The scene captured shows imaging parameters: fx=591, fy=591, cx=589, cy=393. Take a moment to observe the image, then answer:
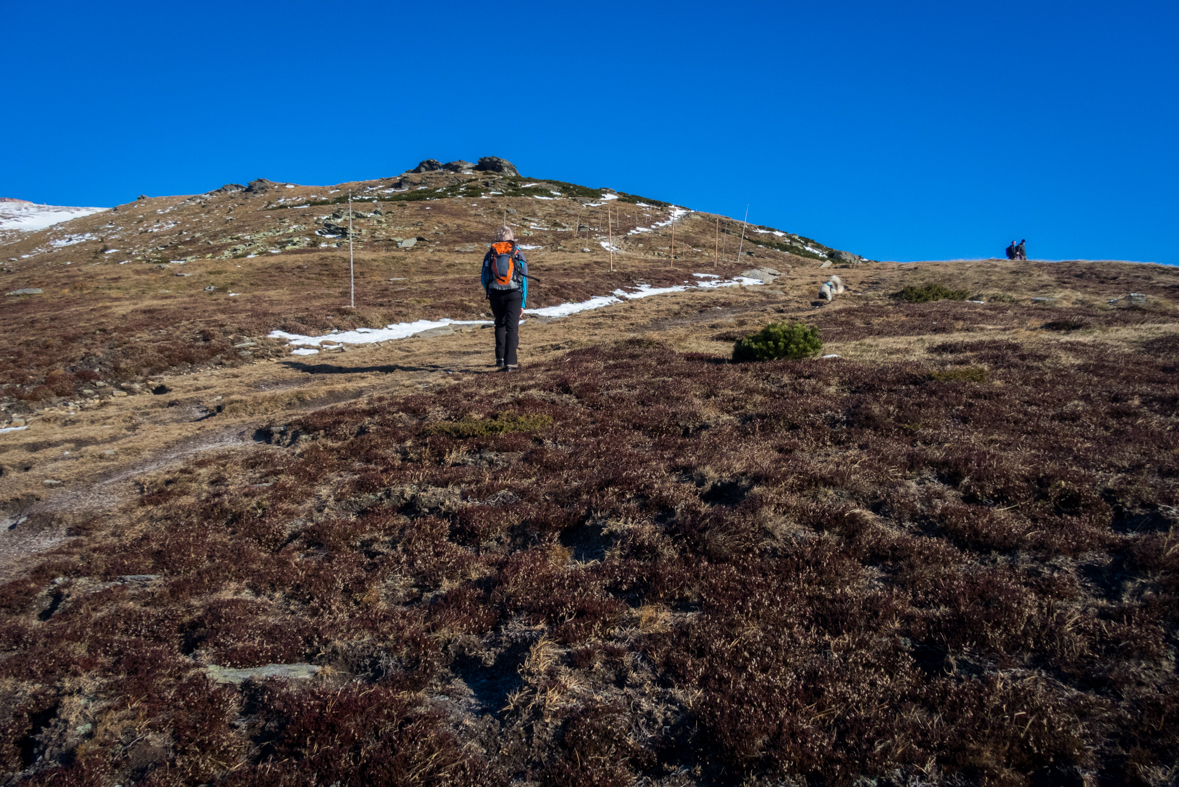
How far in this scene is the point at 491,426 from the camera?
11297mm

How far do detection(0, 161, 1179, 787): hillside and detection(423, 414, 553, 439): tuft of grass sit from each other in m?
0.09

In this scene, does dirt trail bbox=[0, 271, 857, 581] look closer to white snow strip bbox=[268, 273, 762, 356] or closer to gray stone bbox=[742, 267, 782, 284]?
white snow strip bbox=[268, 273, 762, 356]

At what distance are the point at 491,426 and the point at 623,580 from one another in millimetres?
6034

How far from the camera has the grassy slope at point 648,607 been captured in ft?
12.4

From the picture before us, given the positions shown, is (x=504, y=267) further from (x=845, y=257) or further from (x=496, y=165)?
(x=496, y=165)

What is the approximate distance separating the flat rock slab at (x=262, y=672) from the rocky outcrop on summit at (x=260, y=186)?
143031mm

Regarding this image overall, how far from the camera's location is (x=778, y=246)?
9188cm

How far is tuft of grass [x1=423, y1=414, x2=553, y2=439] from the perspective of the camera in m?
11.1

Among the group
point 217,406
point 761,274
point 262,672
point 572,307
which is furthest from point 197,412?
point 761,274

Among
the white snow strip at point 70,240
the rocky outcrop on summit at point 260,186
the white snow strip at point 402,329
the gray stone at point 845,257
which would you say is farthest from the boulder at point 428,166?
the white snow strip at point 402,329

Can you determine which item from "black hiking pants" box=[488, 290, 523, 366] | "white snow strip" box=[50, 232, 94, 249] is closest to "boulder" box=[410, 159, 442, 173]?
"white snow strip" box=[50, 232, 94, 249]

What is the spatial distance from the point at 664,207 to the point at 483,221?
42042 mm

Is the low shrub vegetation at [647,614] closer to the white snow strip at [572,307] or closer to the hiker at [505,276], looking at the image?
the hiker at [505,276]

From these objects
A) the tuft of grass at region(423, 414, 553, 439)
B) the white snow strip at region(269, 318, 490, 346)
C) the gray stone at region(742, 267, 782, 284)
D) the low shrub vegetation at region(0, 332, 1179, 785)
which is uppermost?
the gray stone at region(742, 267, 782, 284)
